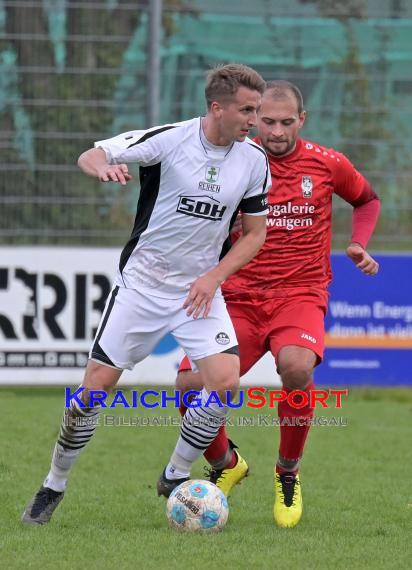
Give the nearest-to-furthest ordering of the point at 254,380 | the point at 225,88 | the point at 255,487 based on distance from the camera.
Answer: the point at 225,88, the point at 255,487, the point at 254,380

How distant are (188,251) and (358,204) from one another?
152 centimetres

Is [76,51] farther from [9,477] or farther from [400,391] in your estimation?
[9,477]

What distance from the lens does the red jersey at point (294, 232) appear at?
22.7 feet

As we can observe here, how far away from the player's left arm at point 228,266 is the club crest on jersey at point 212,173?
29 centimetres

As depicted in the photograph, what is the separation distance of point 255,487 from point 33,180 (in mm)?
5457

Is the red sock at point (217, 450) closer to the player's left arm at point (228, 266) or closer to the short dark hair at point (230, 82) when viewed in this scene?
the player's left arm at point (228, 266)

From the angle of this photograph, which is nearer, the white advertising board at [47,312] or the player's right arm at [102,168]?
the player's right arm at [102,168]

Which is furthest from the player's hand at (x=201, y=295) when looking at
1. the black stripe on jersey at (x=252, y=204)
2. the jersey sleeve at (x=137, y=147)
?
the jersey sleeve at (x=137, y=147)

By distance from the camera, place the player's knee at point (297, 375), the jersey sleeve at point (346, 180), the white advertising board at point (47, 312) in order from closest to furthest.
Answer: the player's knee at point (297, 375) → the jersey sleeve at point (346, 180) → the white advertising board at point (47, 312)

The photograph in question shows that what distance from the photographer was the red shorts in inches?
264

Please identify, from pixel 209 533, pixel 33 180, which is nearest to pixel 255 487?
pixel 209 533

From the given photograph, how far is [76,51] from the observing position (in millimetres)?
11898

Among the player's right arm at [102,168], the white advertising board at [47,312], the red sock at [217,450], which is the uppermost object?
the player's right arm at [102,168]

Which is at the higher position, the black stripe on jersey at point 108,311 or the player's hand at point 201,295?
the player's hand at point 201,295
